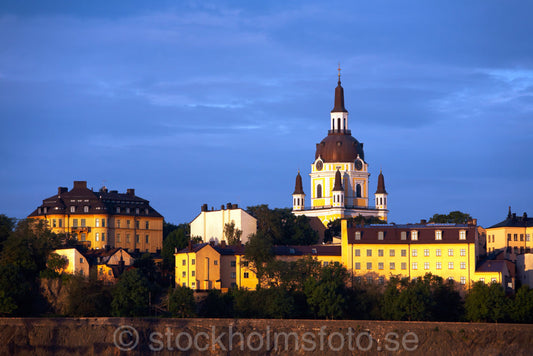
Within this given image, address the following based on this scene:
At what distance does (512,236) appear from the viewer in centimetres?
11825

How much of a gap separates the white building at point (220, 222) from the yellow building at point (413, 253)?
1683cm

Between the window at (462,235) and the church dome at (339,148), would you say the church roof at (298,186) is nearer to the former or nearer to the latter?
the church dome at (339,148)

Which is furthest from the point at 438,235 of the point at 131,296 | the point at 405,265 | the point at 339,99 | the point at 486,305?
the point at 339,99

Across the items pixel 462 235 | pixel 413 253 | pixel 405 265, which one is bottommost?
pixel 405 265

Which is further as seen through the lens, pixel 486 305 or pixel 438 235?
pixel 438 235

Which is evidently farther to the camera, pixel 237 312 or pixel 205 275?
pixel 205 275

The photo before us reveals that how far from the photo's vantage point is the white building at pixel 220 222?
407ft

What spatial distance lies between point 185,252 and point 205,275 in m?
3.00

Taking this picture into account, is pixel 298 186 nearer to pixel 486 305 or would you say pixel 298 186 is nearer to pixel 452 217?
pixel 452 217

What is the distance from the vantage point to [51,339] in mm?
98188

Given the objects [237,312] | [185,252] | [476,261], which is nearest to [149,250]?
[185,252]

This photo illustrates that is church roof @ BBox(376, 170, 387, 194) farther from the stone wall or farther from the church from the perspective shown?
the stone wall

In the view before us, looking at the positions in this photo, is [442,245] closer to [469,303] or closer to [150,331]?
[469,303]

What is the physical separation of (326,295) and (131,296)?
1496cm
